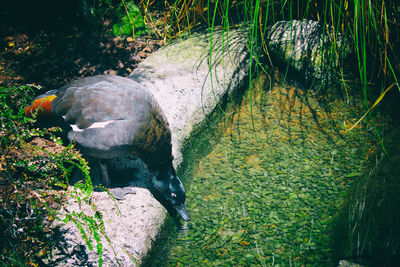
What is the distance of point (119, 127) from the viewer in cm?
218

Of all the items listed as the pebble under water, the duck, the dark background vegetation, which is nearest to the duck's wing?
the duck

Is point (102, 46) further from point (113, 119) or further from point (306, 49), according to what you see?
point (306, 49)

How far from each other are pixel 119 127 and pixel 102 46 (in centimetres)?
202

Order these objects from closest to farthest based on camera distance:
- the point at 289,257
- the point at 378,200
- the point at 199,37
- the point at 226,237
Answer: the point at 378,200, the point at 289,257, the point at 226,237, the point at 199,37

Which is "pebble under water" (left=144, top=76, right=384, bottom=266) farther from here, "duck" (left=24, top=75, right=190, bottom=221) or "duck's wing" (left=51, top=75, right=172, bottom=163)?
"duck's wing" (left=51, top=75, right=172, bottom=163)

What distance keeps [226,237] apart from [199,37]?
8.22 ft

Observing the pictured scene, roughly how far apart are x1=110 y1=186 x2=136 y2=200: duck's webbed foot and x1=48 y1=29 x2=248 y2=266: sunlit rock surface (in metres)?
0.06

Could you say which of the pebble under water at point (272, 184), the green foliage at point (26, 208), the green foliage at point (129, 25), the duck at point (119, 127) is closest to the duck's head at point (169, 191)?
the duck at point (119, 127)

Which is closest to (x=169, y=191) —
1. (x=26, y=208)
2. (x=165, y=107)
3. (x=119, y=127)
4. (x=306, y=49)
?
(x=119, y=127)

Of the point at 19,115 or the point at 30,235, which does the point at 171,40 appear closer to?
the point at 19,115

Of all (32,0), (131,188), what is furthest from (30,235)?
(32,0)

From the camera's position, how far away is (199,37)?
3646 mm

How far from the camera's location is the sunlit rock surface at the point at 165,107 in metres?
1.83

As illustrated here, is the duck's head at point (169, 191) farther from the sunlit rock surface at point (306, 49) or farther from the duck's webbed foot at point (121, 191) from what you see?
the sunlit rock surface at point (306, 49)
